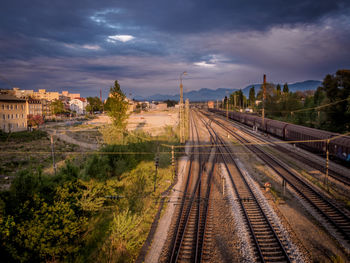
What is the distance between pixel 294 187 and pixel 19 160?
3927 cm

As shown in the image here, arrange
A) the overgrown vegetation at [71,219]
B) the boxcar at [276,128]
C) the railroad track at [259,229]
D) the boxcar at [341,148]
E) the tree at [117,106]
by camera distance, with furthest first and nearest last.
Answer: the boxcar at [276,128]
the tree at [117,106]
the boxcar at [341,148]
the railroad track at [259,229]
the overgrown vegetation at [71,219]

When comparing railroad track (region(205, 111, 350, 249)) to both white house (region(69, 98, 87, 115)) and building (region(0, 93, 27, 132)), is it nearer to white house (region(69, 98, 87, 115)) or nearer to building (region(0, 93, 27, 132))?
building (region(0, 93, 27, 132))

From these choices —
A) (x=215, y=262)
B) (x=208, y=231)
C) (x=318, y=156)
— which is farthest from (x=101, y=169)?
(x=318, y=156)

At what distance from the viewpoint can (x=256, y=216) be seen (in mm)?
13492

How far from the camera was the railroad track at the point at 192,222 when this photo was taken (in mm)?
10180

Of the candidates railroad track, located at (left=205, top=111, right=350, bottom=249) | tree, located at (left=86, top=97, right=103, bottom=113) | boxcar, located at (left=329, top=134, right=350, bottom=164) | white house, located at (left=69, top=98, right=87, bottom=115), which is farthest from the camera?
white house, located at (left=69, top=98, right=87, bottom=115)

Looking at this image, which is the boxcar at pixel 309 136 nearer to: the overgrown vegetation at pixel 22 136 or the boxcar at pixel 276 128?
the boxcar at pixel 276 128

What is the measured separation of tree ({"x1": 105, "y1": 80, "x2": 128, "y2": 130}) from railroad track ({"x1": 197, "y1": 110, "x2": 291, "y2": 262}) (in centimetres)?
1582

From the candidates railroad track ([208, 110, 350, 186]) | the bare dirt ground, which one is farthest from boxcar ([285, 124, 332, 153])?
the bare dirt ground

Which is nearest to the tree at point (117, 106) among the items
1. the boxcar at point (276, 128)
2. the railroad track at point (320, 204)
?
the railroad track at point (320, 204)

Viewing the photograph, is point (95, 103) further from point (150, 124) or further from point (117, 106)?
point (117, 106)

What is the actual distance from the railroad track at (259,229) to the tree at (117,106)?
1582 centimetres

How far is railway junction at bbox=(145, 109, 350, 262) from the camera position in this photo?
10.3 meters

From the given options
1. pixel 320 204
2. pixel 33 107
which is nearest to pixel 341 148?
pixel 320 204
